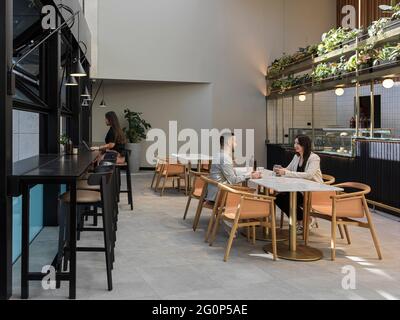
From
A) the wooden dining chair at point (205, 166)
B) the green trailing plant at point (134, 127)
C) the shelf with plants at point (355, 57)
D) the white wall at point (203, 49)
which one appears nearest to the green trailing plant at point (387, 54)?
the shelf with plants at point (355, 57)

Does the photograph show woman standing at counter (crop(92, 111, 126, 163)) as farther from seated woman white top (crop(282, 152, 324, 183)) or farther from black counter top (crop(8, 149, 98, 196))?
black counter top (crop(8, 149, 98, 196))

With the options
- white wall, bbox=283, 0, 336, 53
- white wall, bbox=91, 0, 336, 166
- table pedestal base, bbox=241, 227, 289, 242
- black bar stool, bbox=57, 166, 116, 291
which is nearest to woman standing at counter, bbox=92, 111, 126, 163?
table pedestal base, bbox=241, 227, 289, 242

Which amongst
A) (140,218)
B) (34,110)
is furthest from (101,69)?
(34,110)

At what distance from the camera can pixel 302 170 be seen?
209 inches

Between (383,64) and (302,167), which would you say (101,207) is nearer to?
(302,167)

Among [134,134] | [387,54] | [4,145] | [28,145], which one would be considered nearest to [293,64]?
[387,54]

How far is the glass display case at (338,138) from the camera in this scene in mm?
7465

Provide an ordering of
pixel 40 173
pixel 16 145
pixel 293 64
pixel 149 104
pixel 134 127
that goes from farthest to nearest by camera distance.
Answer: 1. pixel 149 104
2. pixel 134 127
3. pixel 293 64
4. pixel 16 145
5. pixel 40 173

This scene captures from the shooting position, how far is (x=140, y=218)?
247 inches

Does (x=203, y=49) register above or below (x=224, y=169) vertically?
above

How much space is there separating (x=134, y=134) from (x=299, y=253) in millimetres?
8282

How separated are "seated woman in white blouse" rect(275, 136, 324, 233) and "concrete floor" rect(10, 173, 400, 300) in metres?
0.48

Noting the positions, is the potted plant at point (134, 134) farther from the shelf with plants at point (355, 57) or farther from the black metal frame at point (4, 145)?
the black metal frame at point (4, 145)

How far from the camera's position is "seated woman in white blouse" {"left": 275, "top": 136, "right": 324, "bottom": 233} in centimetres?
507
